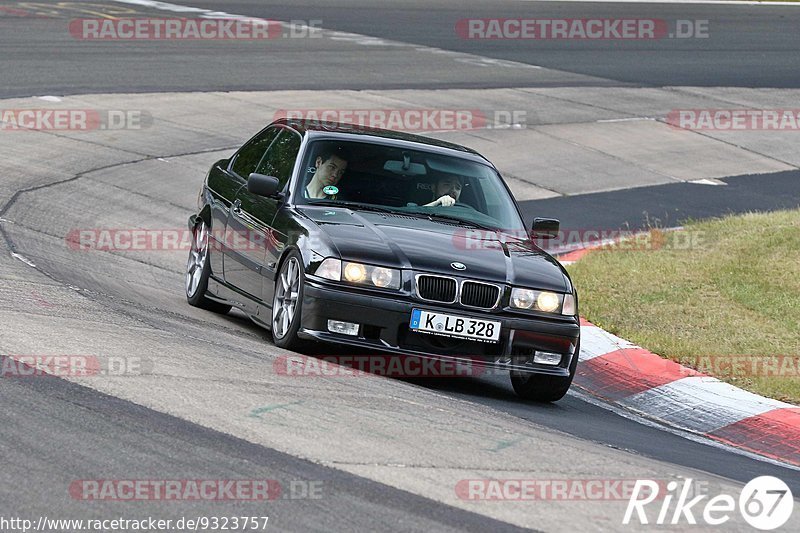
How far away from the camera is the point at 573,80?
2558cm

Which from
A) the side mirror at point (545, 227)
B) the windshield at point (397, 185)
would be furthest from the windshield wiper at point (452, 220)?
the side mirror at point (545, 227)

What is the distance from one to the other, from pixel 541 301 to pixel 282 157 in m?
2.47

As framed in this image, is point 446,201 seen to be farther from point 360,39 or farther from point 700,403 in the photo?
point 360,39

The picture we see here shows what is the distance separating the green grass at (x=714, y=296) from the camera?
9.65 meters

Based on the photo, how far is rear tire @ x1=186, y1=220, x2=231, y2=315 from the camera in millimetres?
10328

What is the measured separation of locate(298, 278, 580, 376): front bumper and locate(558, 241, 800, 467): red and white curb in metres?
1.10

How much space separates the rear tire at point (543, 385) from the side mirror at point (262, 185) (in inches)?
79.9

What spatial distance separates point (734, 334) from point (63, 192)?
7352 millimetres

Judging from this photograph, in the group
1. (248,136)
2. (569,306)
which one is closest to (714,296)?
(569,306)

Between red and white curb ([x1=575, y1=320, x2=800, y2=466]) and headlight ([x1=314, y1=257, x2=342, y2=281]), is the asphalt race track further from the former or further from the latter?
headlight ([x1=314, y1=257, x2=342, y2=281])

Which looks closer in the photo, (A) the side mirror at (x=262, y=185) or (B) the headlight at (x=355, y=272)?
(B) the headlight at (x=355, y=272)

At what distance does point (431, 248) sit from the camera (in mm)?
8320

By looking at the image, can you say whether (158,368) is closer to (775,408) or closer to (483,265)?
(483,265)

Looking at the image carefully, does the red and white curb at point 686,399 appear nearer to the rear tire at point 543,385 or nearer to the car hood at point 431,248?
the rear tire at point 543,385
